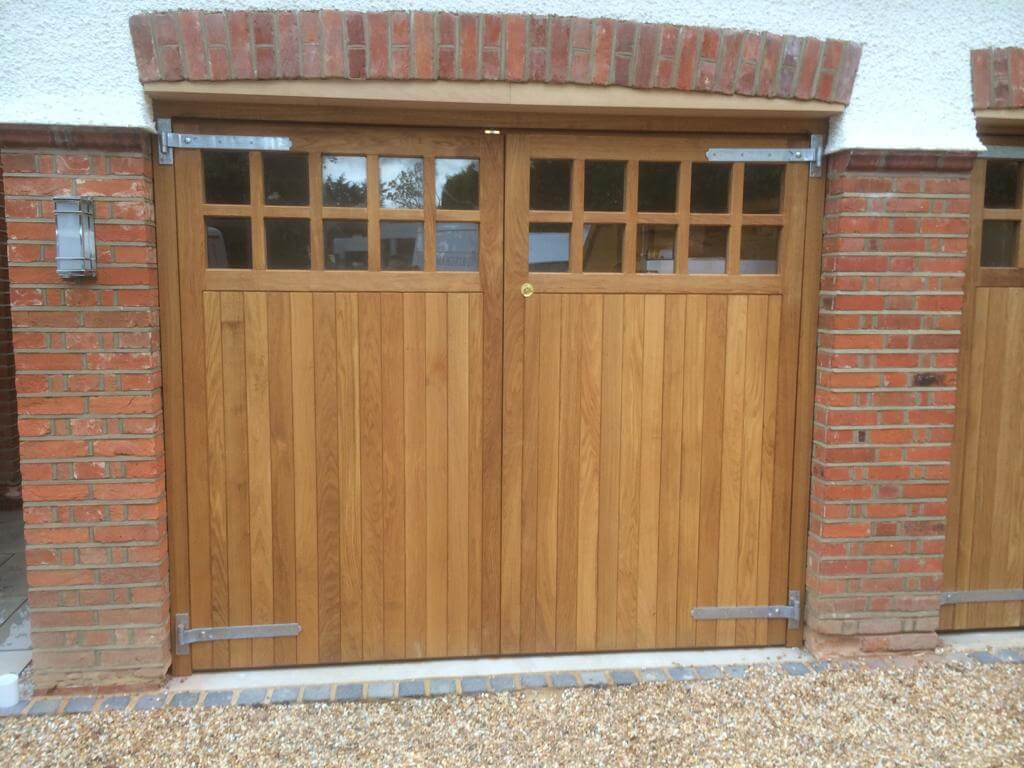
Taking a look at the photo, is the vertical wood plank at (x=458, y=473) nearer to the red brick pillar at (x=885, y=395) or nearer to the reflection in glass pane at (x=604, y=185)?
the reflection in glass pane at (x=604, y=185)

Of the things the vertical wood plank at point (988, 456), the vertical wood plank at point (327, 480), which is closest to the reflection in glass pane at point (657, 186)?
the vertical wood plank at point (327, 480)

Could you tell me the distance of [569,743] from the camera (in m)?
2.82

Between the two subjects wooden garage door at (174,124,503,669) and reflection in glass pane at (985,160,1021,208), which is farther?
reflection in glass pane at (985,160,1021,208)

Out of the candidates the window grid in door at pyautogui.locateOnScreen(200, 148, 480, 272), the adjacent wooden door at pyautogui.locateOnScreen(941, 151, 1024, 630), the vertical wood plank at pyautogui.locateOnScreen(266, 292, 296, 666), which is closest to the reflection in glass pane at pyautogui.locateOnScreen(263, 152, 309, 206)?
the window grid in door at pyautogui.locateOnScreen(200, 148, 480, 272)

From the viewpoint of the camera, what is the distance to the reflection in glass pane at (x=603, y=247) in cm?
329

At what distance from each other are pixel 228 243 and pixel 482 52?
1310 mm

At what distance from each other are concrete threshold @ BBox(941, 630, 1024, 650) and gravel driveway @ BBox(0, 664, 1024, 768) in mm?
335

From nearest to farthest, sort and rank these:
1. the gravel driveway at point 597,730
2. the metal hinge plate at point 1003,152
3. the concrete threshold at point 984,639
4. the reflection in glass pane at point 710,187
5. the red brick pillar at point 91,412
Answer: the gravel driveway at point 597,730, the red brick pillar at point 91,412, the reflection in glass pane at point 710,187, the metal hinge plate at point 1003,152, the concrete threshold at point 984,639

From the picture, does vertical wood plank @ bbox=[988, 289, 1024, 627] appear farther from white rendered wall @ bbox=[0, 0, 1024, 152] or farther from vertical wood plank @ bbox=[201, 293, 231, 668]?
vertical wood plank @ bbox=[201, 293, 231, 668]

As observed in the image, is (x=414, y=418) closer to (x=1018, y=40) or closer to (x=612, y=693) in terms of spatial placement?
(x=612, y=693)

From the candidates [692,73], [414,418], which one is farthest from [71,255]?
[692,73]

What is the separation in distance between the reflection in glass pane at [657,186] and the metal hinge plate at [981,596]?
2320 mm

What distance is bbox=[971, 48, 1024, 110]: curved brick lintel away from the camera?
318 centimetres

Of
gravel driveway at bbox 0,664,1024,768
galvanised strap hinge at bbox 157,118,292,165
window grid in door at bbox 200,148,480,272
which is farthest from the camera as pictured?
window grid in door at bbox 200,148,480,272
